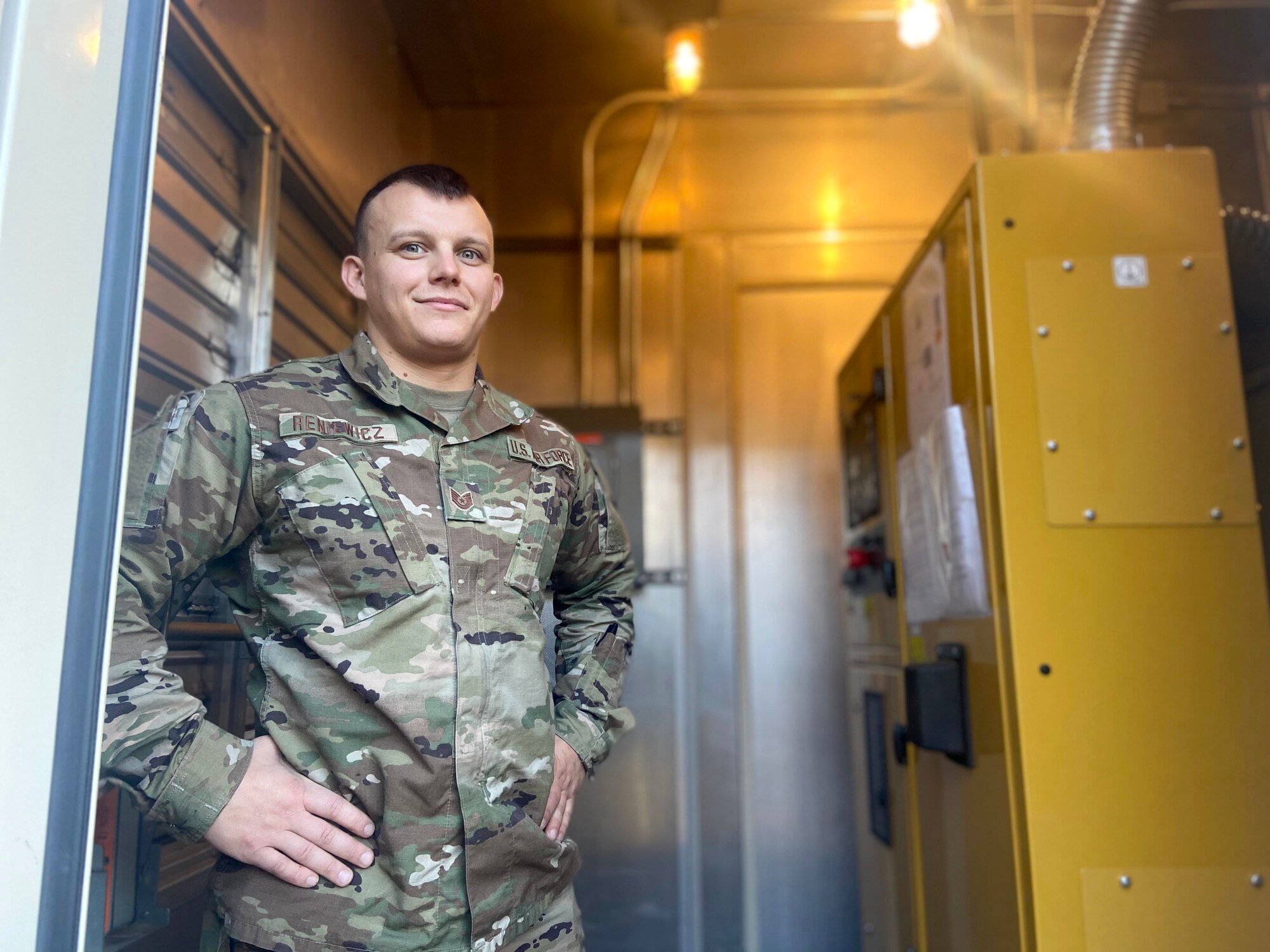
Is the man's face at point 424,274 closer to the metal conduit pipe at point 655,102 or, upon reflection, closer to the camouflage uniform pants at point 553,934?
the camouflage uniform pants at point 553,934

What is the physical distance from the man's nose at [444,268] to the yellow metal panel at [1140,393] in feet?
3.04

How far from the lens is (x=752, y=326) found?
11.2ft

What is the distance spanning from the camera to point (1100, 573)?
1.49 m

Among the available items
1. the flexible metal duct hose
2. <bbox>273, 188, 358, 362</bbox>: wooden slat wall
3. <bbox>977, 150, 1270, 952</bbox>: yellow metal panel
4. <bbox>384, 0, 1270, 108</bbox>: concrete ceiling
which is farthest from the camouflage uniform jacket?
<bbox>384, 0, 1270, 108</bbox>: concrete ceiling

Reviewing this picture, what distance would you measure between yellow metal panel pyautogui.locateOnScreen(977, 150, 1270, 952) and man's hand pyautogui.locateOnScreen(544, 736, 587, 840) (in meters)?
0.68

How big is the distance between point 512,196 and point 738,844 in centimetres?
236

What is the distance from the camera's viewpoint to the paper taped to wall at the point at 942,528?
5.46ft

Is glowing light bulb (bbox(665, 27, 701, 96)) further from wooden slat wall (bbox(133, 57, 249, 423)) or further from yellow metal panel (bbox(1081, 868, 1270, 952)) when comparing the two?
A: yellow metal panel (bbox(1081, 868, 1270, 952))

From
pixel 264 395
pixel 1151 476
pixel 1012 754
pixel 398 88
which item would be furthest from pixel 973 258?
pixel 398 88

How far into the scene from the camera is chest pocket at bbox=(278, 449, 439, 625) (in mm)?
1168

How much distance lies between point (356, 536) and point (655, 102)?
2.76 m

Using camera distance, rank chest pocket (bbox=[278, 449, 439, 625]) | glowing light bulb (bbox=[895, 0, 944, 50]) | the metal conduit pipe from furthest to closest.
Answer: the metal conduit pipe → glowing light bulb (bbox=[895, 0, 944, 50]) → chest pocket (bbox=[278, 449, 439, 625])

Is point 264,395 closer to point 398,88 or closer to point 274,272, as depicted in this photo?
→ point 274,272

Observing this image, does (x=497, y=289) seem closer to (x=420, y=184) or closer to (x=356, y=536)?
(x=420, y=184)
